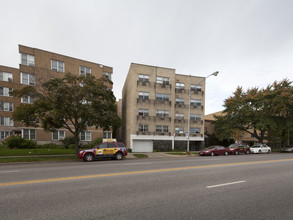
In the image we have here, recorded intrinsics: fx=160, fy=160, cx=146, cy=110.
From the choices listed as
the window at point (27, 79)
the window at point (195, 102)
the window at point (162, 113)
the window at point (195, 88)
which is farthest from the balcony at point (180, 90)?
the window at point (27, 79)

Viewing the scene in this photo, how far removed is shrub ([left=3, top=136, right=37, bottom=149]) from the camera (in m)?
21.3

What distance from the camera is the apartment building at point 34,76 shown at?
82.4ft

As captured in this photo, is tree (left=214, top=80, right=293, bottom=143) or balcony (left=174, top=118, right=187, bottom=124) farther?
balcony (left=174, top=118, right=187, bottom=124)

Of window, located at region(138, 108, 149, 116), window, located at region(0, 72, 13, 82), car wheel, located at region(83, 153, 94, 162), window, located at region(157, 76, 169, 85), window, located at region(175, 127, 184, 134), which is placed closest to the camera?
car wheel, located at region(83, 153, 94, 162)

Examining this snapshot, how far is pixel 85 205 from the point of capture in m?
4.30

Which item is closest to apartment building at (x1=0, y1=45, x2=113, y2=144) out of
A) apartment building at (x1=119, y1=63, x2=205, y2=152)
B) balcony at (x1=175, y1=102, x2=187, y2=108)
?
apartment building at (x1=119, y1=63, x2=205, y2=152)

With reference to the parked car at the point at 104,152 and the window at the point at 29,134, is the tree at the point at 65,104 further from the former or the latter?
→ the window at the point at 29,134

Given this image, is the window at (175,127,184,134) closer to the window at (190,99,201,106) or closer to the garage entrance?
the garage entrance


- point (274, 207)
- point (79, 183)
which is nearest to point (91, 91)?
point (79, 183)

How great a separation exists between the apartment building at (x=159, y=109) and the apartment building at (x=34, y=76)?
23.5 ft

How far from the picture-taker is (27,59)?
25547mm

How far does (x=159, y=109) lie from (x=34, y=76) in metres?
21.2

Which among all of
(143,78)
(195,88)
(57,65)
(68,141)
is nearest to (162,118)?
(143,78)

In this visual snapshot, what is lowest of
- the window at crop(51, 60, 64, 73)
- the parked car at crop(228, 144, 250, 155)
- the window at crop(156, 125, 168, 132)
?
the parked car at crop(228, 144, 250, 155)
